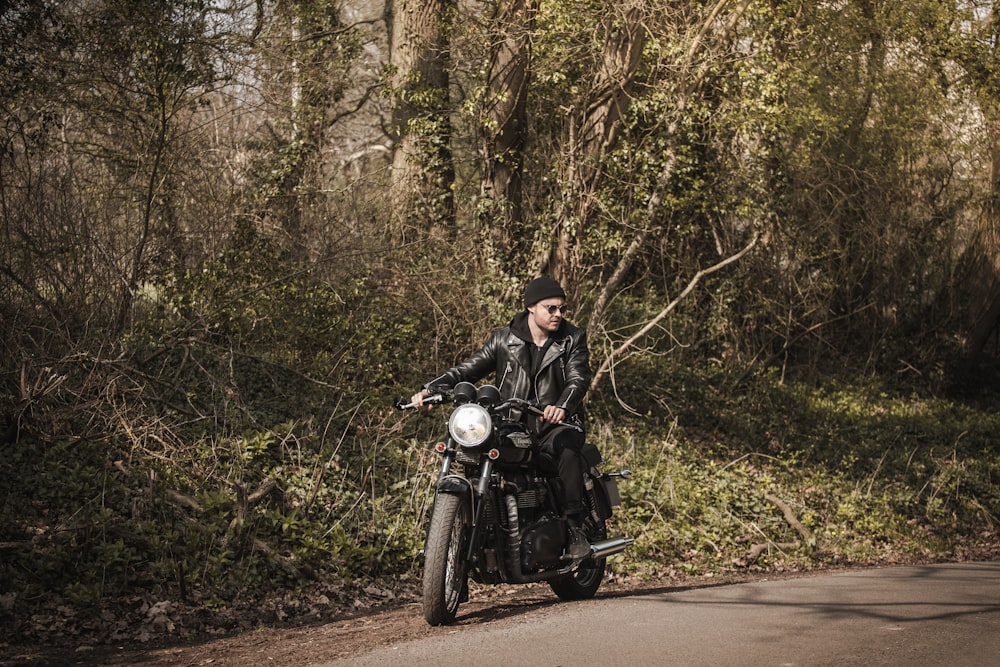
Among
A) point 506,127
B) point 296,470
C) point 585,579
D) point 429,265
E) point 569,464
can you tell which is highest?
point 506,127

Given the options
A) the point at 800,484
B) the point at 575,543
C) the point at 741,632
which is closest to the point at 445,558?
the point at 575,543

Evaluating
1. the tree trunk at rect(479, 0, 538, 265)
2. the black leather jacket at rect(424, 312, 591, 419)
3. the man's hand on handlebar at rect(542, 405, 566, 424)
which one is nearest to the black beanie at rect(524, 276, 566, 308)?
the black leather jacket at rect(424, 312, 591, 419)

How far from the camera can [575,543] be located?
7918 mm

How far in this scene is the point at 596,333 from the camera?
15.0m

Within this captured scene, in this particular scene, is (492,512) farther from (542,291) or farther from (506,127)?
(506,127)

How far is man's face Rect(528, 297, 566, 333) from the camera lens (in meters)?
8.09

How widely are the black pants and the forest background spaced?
7.58ft

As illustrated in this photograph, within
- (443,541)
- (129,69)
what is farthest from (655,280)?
(443,541)

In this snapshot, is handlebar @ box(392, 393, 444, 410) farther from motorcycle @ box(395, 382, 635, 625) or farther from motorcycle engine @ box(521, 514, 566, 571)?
motorcycle engine @ box(521, 514, 566, 571)

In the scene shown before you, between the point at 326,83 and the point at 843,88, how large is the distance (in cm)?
987

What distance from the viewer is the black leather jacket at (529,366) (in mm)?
8039

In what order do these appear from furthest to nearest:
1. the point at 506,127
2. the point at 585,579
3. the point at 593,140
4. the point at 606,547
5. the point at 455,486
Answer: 1. the point at 506,127
2. the point at 593,140
3. the point at 585,579
4. the point at 606,547
5. the point at 455,486

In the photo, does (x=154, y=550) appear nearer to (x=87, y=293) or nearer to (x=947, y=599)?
(x=87, y=293)

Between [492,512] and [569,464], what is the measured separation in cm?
77
